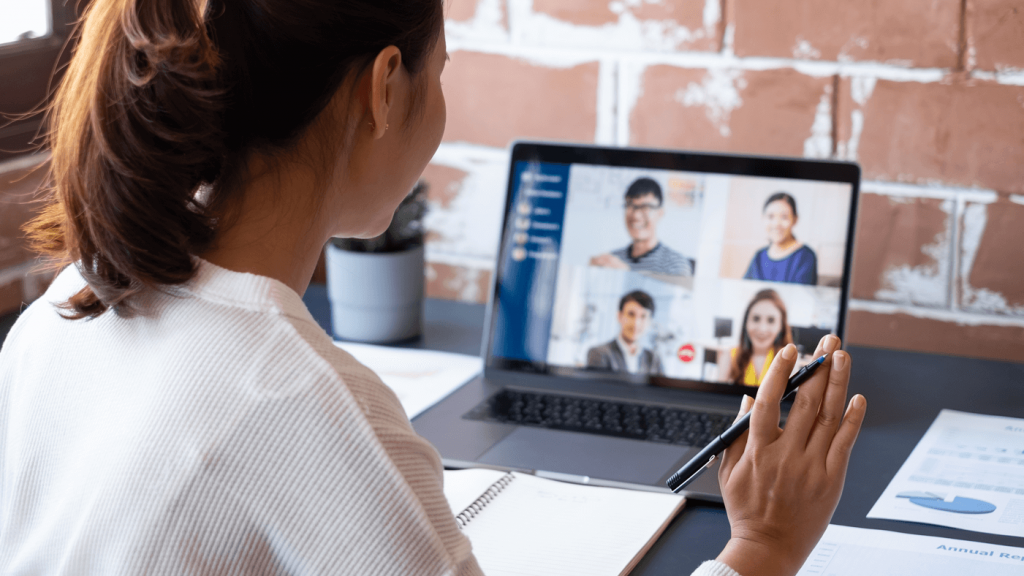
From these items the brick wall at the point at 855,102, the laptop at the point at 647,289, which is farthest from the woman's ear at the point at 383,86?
→ the brick wall at the point at 855,102

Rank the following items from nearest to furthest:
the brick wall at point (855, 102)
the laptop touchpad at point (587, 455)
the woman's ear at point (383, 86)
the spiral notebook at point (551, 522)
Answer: the woman's ear at point (383, 86), the spiral notebook at point (551, 522), the laptop touchpad at point (587, 455), the brick wall at point (855, 102)

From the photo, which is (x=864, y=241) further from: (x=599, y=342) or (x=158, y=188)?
(x=158, y=188)

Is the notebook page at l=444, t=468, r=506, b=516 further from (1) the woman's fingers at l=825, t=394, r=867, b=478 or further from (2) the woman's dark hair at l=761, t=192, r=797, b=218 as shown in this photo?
(2) the woman's dark hair at l=761, t=192, r=797, b=218

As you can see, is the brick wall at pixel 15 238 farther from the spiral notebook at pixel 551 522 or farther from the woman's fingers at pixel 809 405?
the woman's fingers at pixel 809 405

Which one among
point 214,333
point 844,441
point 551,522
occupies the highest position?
A: point 214,333

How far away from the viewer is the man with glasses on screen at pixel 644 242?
3.76 feet

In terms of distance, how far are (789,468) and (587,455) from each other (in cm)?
28

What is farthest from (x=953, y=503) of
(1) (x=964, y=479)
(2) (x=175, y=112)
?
(2) (x=175, y=112)

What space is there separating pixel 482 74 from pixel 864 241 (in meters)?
0.58

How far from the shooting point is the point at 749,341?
110cm

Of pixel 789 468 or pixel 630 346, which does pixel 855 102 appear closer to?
pixel 630 346

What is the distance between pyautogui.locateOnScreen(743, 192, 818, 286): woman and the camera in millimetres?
1099

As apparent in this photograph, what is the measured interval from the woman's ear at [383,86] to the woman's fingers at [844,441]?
15.6 inches

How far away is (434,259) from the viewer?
154 cm
